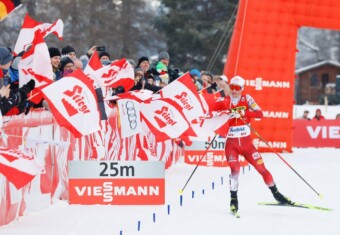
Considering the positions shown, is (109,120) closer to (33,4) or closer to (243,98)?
(243,98)

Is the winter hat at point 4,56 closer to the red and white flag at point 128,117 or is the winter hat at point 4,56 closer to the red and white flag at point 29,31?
the red and white flag at point 29,31

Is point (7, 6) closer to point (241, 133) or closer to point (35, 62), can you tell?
point (35, 62)

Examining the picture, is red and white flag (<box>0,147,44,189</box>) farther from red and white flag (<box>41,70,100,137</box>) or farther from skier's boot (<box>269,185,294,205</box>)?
skier's boot (<box>269,185,294,205</box>)

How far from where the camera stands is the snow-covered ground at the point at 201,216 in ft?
27.6

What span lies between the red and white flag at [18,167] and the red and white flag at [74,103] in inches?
72.4

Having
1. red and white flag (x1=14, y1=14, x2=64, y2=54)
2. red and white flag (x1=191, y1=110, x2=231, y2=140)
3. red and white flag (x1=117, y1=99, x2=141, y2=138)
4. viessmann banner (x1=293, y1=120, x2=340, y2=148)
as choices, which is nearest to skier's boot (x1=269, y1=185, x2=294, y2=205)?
red and white flag (x1=191, y1=110, x2=231, y2=140)

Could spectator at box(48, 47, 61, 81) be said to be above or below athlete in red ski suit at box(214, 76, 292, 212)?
above

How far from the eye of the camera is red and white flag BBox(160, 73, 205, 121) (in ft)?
40.1

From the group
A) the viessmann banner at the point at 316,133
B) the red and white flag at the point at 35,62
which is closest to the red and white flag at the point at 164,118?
the red and white flag at the point at 35,62

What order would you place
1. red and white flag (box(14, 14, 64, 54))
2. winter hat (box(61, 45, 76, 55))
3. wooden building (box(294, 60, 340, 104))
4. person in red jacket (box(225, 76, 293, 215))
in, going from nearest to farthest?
red and white flag (box(14, 14, 64, 54))
person in red jacket (box(225, 76, 293, 215))
winter hat (box(61, 45, 76, 55))
wooden building (box(294, 60, 340, 104))

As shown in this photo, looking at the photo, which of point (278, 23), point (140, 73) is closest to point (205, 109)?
point (140, 73)

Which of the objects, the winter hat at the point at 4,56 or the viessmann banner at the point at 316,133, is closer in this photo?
the winter hat at the point at 4,56

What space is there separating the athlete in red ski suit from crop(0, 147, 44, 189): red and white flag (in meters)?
3.64

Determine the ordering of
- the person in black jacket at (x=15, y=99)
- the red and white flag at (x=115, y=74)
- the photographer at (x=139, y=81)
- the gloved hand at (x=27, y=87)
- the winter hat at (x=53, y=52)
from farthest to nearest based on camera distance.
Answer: the photographer at (x=139, y=81), the red and white flag at (x=115, y=74), the winter hat at (x=53, y=52), the gloved hand at (x=27, y=87), the person in black jacket at (x=15, y=99)
